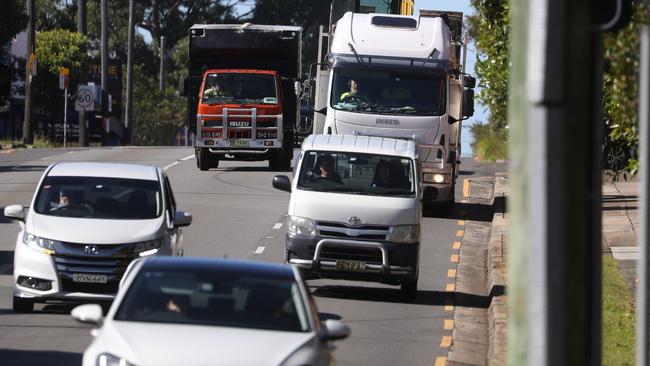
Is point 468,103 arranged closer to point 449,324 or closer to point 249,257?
point 249,257

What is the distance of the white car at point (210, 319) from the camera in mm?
9531

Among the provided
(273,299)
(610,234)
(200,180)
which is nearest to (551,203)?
(273,299)

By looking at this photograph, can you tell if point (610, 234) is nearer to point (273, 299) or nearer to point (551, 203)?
point (273, 299)

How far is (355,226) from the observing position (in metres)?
19.0

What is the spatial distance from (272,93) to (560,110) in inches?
1218

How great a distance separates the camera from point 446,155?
27.6 m

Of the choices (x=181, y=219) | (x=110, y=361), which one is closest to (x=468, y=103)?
(x=181, y=219)

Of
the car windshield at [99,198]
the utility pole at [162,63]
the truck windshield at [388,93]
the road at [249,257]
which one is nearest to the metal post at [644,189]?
the road at [249,257]

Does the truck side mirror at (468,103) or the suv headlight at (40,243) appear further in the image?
the truck side mirror at (468,103)

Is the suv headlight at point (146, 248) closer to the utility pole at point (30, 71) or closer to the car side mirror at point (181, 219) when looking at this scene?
the car side mirror at point (181, 219)

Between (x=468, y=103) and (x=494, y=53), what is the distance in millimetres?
4874

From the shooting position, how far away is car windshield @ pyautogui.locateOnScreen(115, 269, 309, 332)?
1023cm

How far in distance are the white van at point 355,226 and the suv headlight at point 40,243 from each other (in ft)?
12.2

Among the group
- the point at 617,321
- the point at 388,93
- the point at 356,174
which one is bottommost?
the point at 617,321
